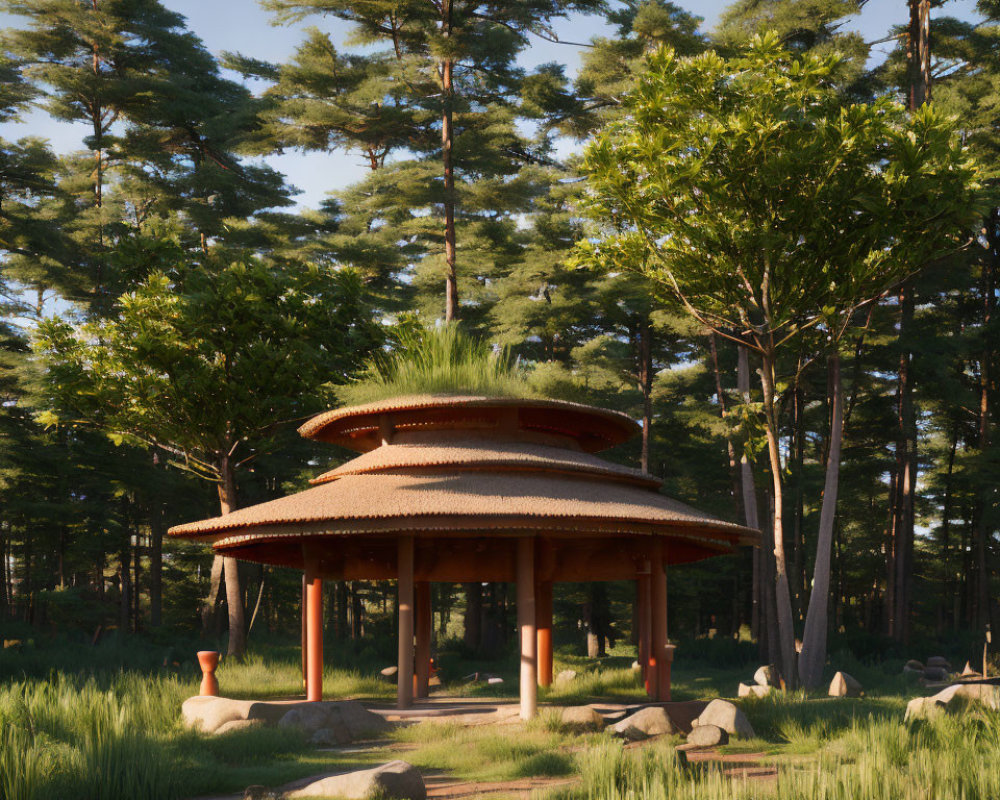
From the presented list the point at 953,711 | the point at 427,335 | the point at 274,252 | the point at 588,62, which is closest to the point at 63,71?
the point at 274,252

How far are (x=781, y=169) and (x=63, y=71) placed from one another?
31.6 metres

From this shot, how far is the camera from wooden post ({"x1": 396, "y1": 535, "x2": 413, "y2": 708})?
55.2ft

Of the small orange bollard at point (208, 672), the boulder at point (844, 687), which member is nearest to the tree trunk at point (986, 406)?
the boulder at point (844, 687)

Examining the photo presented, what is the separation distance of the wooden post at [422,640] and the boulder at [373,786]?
38.3ft

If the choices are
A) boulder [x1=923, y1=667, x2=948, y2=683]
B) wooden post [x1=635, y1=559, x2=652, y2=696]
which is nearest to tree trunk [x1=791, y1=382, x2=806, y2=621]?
boulder [x1=923, y1=667, x2=948, y2=683]

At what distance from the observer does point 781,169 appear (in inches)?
806

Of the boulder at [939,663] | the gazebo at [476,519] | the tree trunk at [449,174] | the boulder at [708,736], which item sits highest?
the tree trunk at [449,174]

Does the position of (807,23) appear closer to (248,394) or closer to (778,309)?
(778,309)

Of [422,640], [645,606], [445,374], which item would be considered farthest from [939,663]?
[445,374]

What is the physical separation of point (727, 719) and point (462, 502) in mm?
5492

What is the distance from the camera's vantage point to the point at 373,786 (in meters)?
9.52

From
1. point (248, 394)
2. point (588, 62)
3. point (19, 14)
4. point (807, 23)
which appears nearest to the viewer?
point (248, 394)

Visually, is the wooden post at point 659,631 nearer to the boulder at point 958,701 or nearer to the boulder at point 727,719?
the boulder at point 727,719

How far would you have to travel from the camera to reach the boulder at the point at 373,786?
31.3ft
